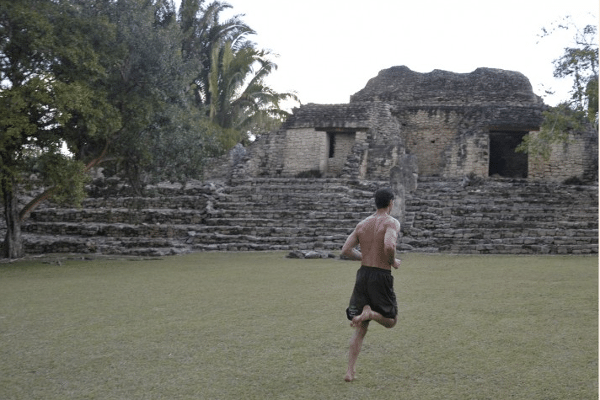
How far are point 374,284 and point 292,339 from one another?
5.35 ft

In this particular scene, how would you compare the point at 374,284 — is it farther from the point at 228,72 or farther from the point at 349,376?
the point at 228,72

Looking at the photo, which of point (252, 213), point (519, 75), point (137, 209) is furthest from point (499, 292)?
point (519, 75)

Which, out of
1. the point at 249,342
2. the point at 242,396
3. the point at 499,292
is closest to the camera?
the point at 242,396

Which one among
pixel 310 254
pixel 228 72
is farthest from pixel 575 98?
pixel 228 72

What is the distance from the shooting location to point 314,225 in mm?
16531

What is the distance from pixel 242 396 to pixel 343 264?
801 centimetres

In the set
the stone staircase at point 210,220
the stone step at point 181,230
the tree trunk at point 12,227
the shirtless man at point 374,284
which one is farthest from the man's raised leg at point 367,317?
the stone step at point 181,230

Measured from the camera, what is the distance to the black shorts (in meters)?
4.48

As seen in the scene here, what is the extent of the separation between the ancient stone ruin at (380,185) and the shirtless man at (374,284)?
8871 mm

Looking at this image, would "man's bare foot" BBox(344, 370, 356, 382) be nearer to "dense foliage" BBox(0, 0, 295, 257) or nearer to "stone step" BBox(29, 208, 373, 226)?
"dense foliage" BBox(0, 0, 295, 257)

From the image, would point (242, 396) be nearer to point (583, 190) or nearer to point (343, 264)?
point (343, 264)

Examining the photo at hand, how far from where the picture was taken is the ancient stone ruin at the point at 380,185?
15.5 metres

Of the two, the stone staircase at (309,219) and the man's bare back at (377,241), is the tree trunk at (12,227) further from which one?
the man's bare back at (377,241)

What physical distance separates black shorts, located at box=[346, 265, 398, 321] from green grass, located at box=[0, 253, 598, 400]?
49 cm
